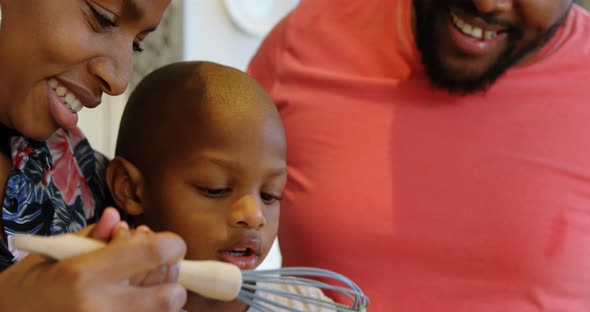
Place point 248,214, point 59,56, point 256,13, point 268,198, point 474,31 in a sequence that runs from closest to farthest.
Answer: point 59,56 → point 248,214 → point 268,198 → point 474,31 → point 256,13

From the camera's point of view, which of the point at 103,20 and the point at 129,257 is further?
the point at 103,20

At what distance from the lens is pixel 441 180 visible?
3.76 ft

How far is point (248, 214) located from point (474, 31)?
54cm

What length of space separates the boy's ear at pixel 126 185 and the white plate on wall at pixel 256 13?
3.87 ft

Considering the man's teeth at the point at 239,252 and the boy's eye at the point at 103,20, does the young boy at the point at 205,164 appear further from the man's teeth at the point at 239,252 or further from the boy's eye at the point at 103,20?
the boy's eye at the point at 103,20

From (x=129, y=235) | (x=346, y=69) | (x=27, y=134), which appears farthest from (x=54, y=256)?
(x=346, y=69)

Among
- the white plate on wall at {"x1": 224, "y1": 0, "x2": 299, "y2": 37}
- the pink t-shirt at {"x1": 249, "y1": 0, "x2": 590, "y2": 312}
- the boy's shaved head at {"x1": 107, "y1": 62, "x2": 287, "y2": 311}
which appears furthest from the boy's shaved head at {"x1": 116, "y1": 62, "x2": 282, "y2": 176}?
the white plate on wall at {"x1": 224, "y1": 0, "x2": 299, "y2": 37}

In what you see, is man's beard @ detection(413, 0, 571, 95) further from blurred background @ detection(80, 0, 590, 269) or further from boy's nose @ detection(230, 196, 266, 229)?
blurred background @ detection(80, 0, 590, 269)

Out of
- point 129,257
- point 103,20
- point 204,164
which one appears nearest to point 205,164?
point 204,164

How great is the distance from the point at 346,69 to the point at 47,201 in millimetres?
618

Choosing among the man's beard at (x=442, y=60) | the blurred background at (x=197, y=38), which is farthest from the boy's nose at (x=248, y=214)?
the blurred background at (x=197, y=38)

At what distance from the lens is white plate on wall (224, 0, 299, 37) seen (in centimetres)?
207

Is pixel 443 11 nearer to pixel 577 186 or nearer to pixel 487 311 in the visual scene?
pixel 577 186

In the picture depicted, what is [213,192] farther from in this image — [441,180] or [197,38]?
[197,38]
